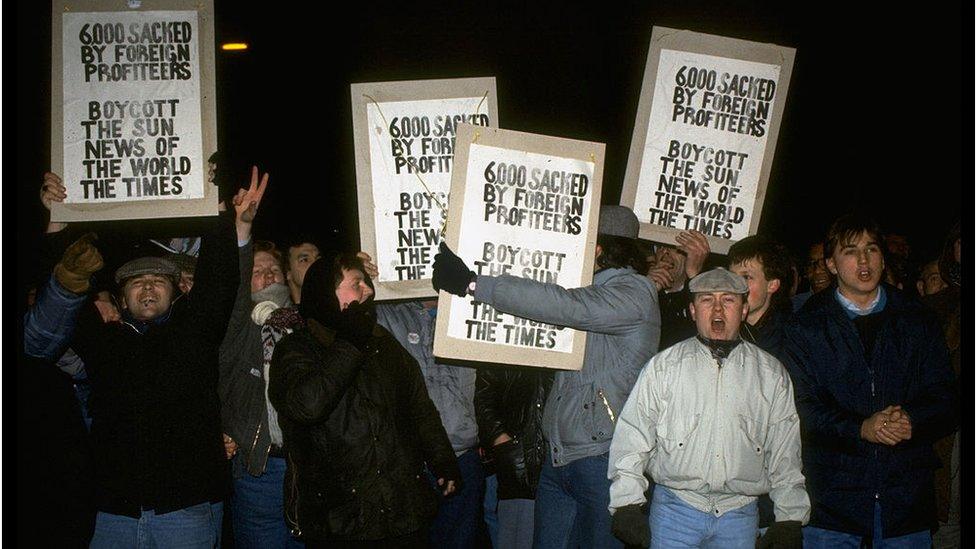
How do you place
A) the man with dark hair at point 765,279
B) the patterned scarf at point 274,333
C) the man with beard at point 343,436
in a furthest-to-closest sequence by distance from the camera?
the patterned scarf at point 274,333 → the man with dark hair at point 765,279 → the man with beard at point 343,436

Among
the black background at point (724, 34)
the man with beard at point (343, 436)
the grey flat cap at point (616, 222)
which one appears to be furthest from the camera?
the black background at point (724, 34)

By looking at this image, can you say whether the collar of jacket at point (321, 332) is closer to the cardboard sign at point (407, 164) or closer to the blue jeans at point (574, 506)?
the cardboard sign at point (407, 164)

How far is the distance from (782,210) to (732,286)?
7.39 m

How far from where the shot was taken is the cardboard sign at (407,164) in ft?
15.3

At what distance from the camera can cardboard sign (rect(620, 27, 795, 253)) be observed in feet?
15.8

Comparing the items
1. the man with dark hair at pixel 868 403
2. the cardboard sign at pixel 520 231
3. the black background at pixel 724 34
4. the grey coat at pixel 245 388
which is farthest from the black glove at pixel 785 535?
the black background at pixel 724 34

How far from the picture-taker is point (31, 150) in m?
7.13

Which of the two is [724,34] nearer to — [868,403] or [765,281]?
[765,281]

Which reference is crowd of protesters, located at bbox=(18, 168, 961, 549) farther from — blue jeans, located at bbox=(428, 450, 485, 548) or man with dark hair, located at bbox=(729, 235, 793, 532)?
blue jeans, located at bbox=(428, 450, 485, 548)

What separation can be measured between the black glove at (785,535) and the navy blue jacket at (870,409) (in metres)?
0.44

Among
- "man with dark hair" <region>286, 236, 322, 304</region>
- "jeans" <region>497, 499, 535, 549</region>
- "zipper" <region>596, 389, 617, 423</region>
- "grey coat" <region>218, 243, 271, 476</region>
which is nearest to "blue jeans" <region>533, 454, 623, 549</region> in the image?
"zipper" <region>596, 389, 617, 423</region>

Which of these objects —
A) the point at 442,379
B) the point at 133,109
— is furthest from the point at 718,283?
the point at 133,109

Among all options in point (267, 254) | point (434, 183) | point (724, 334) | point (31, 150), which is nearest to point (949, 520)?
point (724, 334)

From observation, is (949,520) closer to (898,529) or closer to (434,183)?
(898,529)
